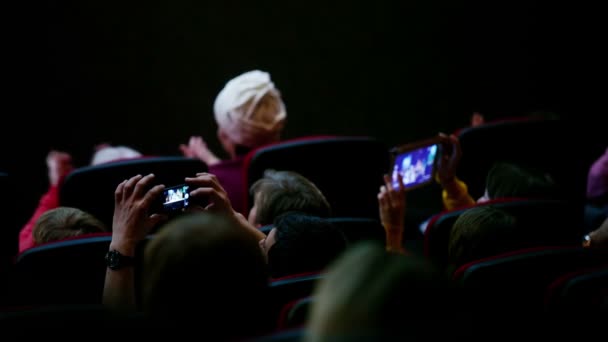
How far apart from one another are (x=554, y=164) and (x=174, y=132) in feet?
7.93

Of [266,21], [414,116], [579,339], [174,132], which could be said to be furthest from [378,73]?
[579,339]

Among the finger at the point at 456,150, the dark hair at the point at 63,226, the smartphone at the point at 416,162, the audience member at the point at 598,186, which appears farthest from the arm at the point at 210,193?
the audience member at the point at 598,186

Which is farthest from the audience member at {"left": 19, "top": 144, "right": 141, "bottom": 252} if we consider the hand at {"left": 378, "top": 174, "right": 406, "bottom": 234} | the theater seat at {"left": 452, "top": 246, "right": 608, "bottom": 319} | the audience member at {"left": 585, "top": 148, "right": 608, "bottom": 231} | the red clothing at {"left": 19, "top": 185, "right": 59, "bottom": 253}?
the audience member at {"left": 585, "top": 148, "right": 608, "bottom": 231}

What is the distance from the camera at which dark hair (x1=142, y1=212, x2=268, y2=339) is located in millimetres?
1454

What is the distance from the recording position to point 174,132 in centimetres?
500

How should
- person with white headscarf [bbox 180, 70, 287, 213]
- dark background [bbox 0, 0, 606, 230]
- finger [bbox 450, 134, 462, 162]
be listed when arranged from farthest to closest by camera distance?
dark background [bbox 0, 0, 606, 230] < person with white headscarf [bbox 180, 70, 287, 213] < finger [bbox 450, 134, 462, 162]

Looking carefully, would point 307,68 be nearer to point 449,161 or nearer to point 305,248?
point 449,161

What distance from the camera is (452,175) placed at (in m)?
3.12

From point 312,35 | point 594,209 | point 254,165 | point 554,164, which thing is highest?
point 312,35

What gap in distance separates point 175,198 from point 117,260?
0.79 ft

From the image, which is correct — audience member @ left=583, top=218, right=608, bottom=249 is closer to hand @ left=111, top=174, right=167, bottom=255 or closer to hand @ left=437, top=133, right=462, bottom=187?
hand @ left=437, top=133, right=462, bottom=187

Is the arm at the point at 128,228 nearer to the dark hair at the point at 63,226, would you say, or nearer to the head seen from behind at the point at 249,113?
the dark hair at the point at 63,226

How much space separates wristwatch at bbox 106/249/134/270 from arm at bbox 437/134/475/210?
148 centimetres

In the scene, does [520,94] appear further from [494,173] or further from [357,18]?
[494,173]
